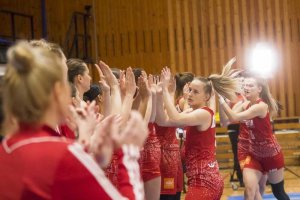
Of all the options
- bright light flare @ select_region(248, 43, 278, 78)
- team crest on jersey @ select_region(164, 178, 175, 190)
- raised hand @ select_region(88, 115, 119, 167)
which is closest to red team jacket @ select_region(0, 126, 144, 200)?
raised hand @ select_region(88, 115, 119, 167)

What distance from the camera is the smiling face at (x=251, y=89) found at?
5.55 m

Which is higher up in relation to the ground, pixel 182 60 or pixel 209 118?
pixel 182 60

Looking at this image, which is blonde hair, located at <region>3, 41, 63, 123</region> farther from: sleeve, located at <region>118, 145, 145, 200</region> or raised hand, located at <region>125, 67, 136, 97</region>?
raised hand, located at <region>125, 67, 136, 97</region>

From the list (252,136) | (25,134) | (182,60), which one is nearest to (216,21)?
(182,60)

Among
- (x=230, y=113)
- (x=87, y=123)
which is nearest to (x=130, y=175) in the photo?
(x=87, y=123)

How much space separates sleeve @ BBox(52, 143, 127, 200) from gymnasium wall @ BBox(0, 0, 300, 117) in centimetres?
1035

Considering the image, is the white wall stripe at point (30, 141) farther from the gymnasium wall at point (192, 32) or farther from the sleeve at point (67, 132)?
the gymnasium wall at point (192, 32)

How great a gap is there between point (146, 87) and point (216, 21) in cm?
824

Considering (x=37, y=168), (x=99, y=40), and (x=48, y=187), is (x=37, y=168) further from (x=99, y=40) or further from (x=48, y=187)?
(x=99, y=40)

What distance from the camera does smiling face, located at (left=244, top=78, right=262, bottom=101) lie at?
5.55m

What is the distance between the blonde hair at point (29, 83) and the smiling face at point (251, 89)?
4.27 meters

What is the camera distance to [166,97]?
4.13m

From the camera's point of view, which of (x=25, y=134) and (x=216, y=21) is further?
(x=216, y=21)

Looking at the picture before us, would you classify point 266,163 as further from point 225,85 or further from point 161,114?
point 161,114
